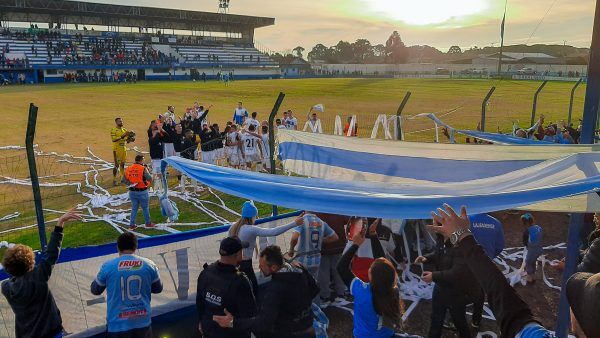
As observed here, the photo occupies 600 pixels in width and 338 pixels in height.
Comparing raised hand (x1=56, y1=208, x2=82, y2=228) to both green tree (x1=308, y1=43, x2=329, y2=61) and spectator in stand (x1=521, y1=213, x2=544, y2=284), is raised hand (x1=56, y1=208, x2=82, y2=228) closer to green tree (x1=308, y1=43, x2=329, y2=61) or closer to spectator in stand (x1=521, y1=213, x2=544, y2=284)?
spectator in stand (x1=521, y1=213, x2=544, y2=284)

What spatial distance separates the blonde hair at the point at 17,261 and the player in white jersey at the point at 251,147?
33.7 ft

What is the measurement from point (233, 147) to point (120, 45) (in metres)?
68.5

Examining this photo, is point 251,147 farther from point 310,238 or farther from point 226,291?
point 226,291

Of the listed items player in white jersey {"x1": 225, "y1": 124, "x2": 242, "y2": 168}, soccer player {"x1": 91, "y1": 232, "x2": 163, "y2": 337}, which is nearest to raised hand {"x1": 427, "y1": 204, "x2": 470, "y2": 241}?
soccer player {"x1": 91, "y1": 232, "x2": 163, "y2": 337}

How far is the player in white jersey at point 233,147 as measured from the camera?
1385cm

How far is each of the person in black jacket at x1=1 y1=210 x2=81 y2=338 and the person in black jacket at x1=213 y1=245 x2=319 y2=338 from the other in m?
1.58

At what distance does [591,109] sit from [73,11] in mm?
83413

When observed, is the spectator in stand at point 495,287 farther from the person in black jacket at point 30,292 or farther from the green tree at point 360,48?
the green tree at point 360,48

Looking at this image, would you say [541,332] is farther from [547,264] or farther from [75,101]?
[75,101]

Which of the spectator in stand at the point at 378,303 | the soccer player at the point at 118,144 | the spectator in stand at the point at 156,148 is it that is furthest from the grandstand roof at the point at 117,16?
the spectator in stand at the point at 378,303

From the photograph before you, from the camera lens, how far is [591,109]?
15.3 ft

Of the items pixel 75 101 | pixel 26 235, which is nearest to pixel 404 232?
pixel 26 235

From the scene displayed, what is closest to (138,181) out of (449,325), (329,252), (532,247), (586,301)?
(329,252)

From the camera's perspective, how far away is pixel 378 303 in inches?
148
